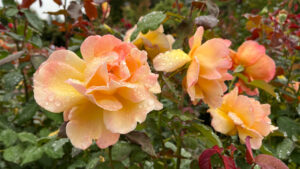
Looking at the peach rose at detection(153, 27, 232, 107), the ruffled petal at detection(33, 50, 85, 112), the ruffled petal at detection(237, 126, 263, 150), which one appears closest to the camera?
the ruffled petal at detection(33, 50, 85, 112)

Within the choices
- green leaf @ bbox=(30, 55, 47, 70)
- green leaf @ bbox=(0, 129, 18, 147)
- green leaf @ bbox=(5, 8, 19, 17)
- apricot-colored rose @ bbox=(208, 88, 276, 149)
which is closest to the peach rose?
apricot-colored rose @ bbox=(208, 88, 276, 149)

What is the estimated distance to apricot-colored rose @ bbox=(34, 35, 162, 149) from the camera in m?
0.45

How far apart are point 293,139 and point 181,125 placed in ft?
1.52

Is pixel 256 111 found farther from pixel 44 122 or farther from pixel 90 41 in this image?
pixel 44 122

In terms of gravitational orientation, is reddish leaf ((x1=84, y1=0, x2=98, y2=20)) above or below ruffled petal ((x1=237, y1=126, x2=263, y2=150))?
above

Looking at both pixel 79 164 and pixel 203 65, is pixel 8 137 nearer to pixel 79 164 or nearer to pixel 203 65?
pixel 79 164

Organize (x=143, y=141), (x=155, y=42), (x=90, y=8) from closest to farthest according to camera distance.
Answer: (x=143, y=141)
(x=155, y=42)
(x=90, y=8)

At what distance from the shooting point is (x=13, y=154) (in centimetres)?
94

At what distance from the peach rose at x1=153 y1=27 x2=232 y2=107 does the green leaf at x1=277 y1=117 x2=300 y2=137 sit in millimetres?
466

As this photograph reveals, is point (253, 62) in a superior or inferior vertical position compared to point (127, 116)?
inferior

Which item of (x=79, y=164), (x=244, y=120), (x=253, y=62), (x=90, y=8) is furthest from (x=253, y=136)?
(x=90, y=8)

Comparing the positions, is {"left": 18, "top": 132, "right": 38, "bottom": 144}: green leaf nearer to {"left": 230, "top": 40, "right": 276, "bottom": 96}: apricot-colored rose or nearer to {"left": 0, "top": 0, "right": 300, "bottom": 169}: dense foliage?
{"left": 0, "top": 0, "right": 300, "bottom": 169}: dense foliage

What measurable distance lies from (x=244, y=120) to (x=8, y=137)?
77 centimetres

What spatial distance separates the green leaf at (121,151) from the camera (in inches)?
23.9
